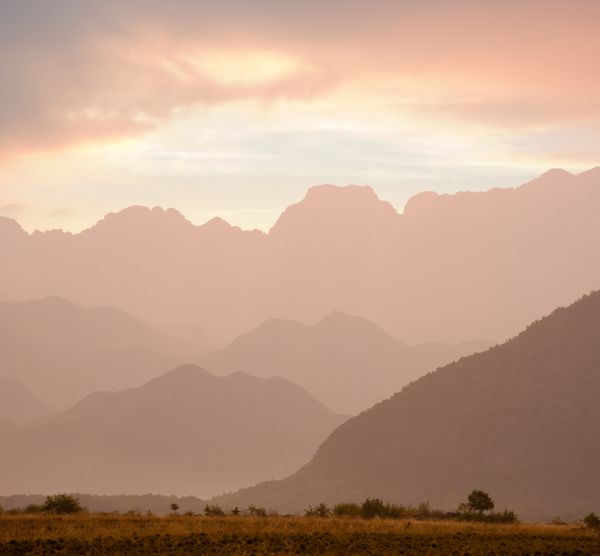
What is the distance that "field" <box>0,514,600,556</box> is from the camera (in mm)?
33625

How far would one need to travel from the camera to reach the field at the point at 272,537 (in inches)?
1324

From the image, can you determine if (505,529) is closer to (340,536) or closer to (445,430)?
(340,536)

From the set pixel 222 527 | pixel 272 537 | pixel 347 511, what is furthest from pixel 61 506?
pixel 272 537

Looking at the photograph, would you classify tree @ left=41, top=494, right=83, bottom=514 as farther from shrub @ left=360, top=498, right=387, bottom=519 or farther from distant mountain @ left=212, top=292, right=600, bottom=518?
distant mountain @ left=212, top=292, right=600, bottom=518

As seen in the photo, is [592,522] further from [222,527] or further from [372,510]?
[222,527]

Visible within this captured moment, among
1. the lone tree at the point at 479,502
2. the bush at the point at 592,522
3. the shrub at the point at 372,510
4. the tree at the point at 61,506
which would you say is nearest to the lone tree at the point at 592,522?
the bush at the point at 592,522

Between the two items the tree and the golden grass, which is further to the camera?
the tree

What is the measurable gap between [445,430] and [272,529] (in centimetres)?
16523

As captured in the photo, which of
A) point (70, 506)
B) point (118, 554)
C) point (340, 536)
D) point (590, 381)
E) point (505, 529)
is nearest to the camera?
point (118, 554)

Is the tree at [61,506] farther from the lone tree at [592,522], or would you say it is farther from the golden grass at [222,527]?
the lone tree at [592,522]

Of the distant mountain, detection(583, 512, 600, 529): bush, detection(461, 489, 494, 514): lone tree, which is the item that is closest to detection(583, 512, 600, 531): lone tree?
detection(583, 512, 600, 529): bush

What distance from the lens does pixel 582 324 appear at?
199750mm

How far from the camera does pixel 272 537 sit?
36531 millimetres

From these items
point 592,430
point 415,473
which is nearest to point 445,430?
point 415,473
